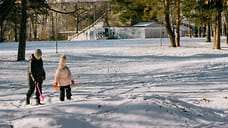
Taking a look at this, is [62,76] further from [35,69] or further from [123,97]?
[123,97]

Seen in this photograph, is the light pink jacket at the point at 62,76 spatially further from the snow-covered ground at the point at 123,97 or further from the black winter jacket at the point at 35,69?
the snow-covered ground at the point at 123,97

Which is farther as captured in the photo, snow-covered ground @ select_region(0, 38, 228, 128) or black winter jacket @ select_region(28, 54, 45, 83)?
black winter jacket @ select_region(28, 54, 45, 83)

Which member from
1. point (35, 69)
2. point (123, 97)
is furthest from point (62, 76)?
point (123, 97)

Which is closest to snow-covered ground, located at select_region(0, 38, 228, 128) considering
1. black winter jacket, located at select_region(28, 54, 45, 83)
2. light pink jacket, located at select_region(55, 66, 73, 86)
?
light pink jacket, located at select_region(55, 66, 73, 86)

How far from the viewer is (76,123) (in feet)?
16.3

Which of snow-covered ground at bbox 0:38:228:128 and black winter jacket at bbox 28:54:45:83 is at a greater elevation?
black winter jacket at bbox 28:54:45:83

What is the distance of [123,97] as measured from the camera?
6.55m

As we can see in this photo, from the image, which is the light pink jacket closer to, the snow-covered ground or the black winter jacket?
the black winter jacket

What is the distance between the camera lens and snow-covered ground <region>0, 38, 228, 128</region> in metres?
5.14

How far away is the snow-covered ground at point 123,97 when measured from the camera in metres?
5.14

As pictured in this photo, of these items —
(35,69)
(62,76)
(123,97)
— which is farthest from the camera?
(62,76)

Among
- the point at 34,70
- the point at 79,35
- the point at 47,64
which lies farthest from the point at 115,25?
the point at 34,70

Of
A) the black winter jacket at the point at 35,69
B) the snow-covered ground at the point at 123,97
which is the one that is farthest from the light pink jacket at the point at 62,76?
the snow-covered ground at the point at 123,97

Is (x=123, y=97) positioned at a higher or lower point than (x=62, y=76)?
lower
